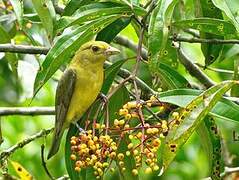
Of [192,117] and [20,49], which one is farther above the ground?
[192,117]

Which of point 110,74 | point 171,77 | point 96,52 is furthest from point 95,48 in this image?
point 171,77

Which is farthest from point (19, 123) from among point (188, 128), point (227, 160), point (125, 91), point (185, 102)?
point (188, 128)

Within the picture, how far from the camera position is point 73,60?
127 inches

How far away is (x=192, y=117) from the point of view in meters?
1.86

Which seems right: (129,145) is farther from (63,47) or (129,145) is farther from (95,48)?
(95,48)

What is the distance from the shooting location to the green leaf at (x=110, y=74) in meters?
2.80

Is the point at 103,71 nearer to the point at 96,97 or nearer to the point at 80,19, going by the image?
the point at 96,97

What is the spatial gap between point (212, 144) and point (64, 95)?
95cm

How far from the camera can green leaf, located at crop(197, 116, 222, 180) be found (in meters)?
2.39

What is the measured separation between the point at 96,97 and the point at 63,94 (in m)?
0.21

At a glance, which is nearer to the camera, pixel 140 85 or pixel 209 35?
pixel 209 35

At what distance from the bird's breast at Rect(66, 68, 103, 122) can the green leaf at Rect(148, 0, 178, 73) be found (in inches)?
33.2

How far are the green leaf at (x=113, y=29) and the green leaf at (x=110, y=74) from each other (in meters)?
0.11

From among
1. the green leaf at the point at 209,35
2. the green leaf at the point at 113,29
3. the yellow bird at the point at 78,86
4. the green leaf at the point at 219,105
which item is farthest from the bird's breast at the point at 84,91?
the green leaf at the point at 219,105
